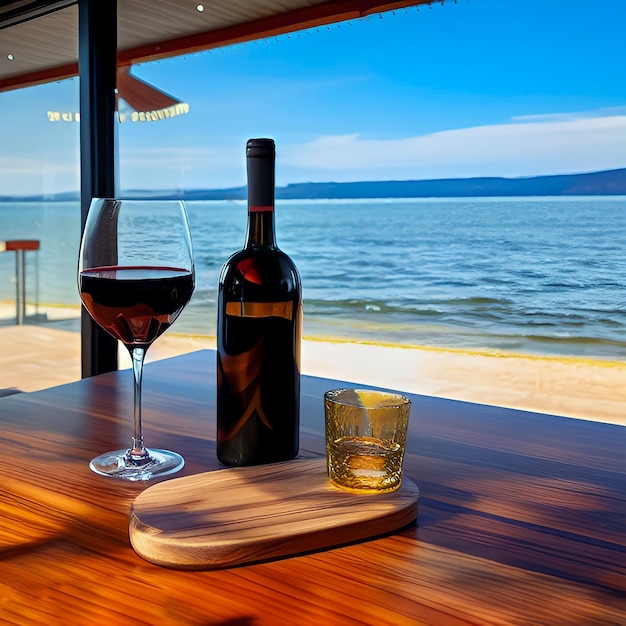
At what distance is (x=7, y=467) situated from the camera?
0.56 m

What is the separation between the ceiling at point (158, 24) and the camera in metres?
2.40

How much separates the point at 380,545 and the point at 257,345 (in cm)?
18

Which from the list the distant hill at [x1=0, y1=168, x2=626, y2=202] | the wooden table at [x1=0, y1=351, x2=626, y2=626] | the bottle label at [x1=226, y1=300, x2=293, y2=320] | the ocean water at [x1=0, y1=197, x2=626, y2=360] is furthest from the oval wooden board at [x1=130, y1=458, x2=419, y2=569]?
the distant hill at [x1=0, y1=168, x2=626, y2=202]

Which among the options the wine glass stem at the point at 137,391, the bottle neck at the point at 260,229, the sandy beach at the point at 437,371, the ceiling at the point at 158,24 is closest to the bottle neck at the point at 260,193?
→ the bottle neck at the point at 260,229

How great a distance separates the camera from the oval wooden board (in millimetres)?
390

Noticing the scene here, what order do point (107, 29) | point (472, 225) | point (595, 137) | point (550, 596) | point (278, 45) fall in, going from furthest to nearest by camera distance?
point (278, 45), point (472, 225), point (595, 137), point (107, 29), point (550, 596)

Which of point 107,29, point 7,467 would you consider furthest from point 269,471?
point 107,29

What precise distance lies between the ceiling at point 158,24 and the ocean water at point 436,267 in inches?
189

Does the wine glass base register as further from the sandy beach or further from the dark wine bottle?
the sandy beach

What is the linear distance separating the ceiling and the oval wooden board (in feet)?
6.95

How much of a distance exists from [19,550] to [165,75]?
51.3 ft

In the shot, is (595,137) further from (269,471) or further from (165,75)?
(269,471)

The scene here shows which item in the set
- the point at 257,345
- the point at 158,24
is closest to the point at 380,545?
the point at 257,345

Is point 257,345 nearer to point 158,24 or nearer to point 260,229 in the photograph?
point 260,229
